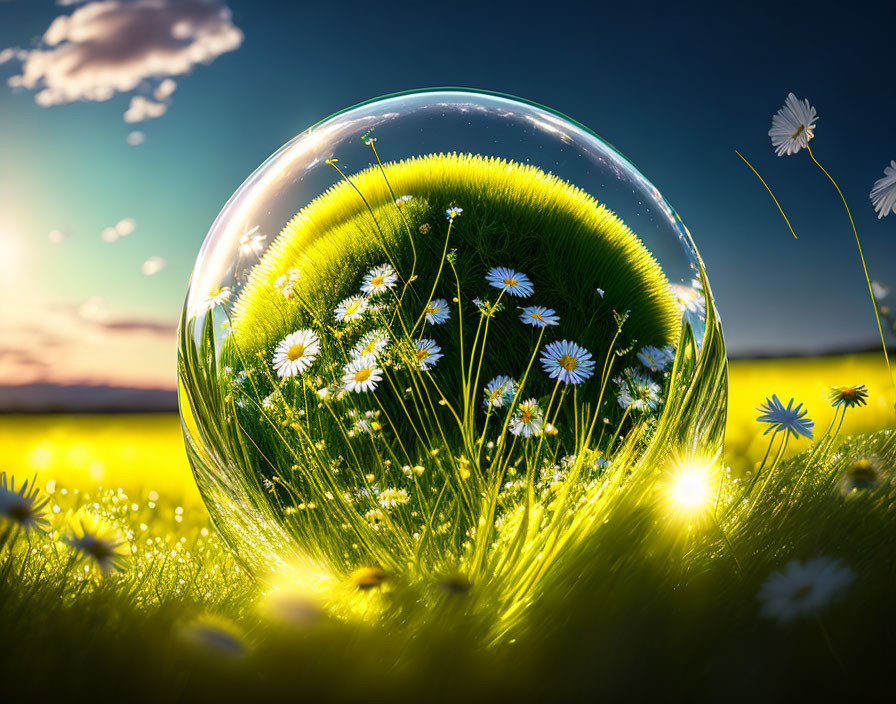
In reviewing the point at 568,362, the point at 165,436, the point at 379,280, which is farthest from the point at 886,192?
the point at 165,436

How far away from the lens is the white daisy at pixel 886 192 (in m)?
1.60

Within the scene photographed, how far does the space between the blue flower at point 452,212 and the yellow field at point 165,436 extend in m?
1.11

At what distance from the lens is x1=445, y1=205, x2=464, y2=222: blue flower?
76.6 inches

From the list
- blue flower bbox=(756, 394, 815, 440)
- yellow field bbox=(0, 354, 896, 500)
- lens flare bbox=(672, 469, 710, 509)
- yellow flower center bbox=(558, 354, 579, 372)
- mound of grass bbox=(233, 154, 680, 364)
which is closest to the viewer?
blue flower bbox=(756, 394, 815, 440)

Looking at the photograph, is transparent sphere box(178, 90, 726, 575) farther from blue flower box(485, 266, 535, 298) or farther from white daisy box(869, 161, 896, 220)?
white daisy box(869, 161, 896, 220)

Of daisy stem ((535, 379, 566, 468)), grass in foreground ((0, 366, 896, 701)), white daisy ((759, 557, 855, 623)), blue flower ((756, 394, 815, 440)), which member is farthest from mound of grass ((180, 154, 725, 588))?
white daisy ((759, 557, 855, 623))

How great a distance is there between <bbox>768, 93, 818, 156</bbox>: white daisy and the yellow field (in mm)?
653

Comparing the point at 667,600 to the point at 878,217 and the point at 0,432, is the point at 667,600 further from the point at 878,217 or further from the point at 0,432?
the point at 0,432

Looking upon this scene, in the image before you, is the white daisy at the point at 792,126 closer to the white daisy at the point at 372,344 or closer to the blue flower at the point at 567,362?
the blue flower at the point at 567,362

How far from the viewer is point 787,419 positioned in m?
1.49

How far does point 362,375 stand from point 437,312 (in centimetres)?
26

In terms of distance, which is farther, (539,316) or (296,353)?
(296,353)

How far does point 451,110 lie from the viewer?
230cm

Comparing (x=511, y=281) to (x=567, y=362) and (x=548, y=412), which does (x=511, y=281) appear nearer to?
(x=567, y=362)
